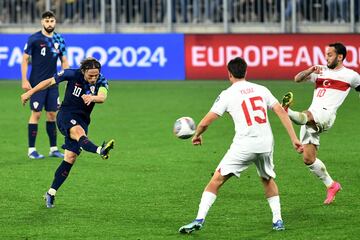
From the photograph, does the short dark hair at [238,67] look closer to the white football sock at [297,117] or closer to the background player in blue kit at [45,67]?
the white football sock at [297,117]

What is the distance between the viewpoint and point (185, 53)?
28.2m

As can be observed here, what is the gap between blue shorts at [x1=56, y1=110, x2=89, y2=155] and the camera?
39.2 feet

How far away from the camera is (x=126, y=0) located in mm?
31016

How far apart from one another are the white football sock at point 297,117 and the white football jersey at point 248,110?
71.3 inches

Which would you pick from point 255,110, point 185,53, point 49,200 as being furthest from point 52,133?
point 185,53

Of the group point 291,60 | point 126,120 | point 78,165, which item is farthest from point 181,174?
point 291,60

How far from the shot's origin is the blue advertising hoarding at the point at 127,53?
2833 centimetres

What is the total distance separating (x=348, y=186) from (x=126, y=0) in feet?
61.2

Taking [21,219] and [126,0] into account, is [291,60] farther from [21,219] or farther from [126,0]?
[21,219]

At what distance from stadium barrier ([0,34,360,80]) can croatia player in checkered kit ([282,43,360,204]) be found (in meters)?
14.7

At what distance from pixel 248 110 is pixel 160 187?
3.76 metres

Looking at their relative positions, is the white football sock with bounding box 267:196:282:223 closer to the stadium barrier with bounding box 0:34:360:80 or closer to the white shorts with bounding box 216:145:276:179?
A: the white shorts with bounding box 216:145:276:179

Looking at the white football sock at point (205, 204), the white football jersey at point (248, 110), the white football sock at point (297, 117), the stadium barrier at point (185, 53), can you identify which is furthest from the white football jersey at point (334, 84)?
the stadium barrier at point (185, 53)

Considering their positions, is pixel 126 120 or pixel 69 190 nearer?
pixel 69 190
